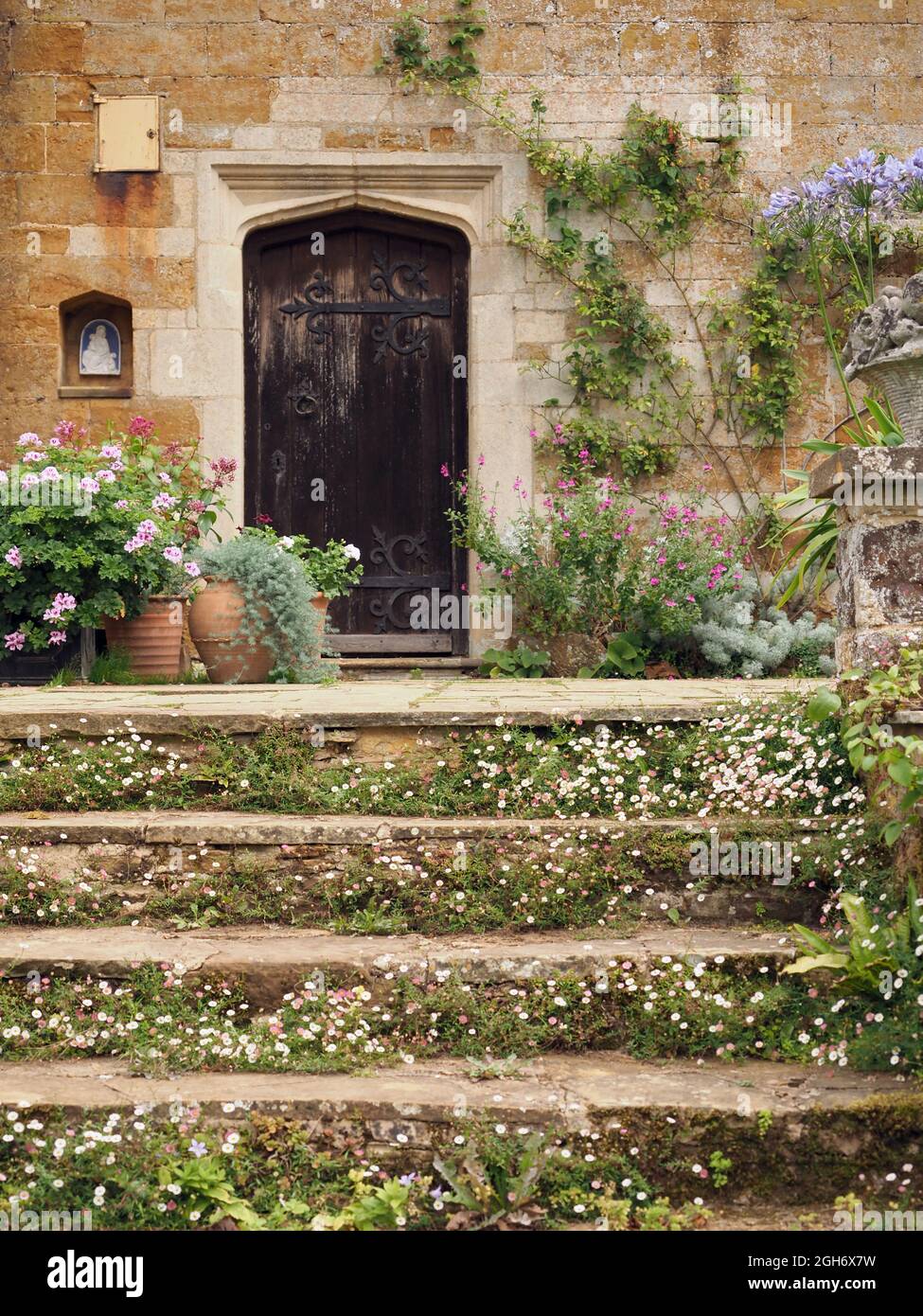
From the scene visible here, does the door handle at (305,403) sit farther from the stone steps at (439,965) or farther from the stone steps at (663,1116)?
the stone steps at (663,1116)

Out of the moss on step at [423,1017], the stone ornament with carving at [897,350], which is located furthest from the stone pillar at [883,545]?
the moss on step at [423,1017]

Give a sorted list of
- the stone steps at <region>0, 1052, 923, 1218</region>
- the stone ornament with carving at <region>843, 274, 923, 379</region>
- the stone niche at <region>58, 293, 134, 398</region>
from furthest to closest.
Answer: the stone niche at <region>58, 293, 134, 398</region> < the stone ornament with carving at <region>843, 274, 923, 379</region> < the stone steps at <region>0, 1052, 923, 1218</region>

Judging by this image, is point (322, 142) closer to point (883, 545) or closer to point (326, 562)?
point (326, 562)

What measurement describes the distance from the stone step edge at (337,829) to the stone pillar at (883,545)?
0.50 metres

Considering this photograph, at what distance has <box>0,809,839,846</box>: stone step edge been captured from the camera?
11.0 ft

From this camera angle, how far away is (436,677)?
6.99 m

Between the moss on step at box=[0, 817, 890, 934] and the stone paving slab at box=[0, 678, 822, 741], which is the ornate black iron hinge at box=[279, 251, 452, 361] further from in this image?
the moss on step at box=[0, 817, 890, 934]

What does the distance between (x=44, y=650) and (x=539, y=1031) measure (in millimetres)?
3763

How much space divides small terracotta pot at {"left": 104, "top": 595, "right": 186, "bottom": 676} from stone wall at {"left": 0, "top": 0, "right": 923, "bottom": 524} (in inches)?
58.3

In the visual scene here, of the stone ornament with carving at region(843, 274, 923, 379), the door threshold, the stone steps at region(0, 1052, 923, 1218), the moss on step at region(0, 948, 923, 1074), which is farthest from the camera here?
the door threshold

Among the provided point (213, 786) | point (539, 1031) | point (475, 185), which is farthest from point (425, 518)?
point (539, 1031)

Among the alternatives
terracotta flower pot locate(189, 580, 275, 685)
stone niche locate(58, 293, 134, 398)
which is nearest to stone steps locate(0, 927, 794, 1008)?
terracotta flower pot locate(189, 580, 275, 685)

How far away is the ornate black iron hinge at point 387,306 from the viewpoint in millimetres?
7555
